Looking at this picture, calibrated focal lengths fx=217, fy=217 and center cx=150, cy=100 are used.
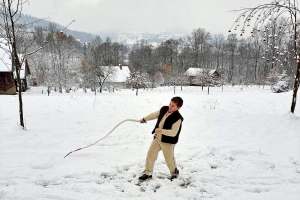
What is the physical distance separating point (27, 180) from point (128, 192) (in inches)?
75.6

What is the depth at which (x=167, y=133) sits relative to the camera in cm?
407

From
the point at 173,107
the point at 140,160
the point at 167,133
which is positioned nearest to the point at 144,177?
the point at 140,160

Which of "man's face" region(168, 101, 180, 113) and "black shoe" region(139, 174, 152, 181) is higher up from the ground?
"man's face" region(168, 101, 180, 113)

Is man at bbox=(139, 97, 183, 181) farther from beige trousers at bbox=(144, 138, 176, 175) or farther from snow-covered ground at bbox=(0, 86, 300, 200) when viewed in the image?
snow-covered ground at bbox=(0, 86, 300, 200)

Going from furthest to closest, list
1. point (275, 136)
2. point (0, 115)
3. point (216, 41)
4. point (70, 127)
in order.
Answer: point (216, 41)
point (0, 115)
point (70, 127)
point (275, 136)

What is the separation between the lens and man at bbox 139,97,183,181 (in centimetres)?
410

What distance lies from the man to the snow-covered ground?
266 millimetres

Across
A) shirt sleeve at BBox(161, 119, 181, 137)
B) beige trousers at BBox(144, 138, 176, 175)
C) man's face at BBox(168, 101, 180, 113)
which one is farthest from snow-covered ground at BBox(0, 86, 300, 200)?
man's face at BBox(168, 101, 180, 113)

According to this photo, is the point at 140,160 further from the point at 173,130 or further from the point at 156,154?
the point at 173,130

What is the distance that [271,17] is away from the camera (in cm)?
617

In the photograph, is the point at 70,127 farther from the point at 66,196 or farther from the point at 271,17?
the point at 271,17

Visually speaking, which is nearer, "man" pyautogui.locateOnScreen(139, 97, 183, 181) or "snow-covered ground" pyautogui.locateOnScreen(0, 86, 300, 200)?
"snow-covered ground" pyautogui.locateOnScreen(0, 86, 300, 200)

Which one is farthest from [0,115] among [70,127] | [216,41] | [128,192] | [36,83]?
[216,41]

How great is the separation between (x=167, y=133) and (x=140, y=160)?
147cm
